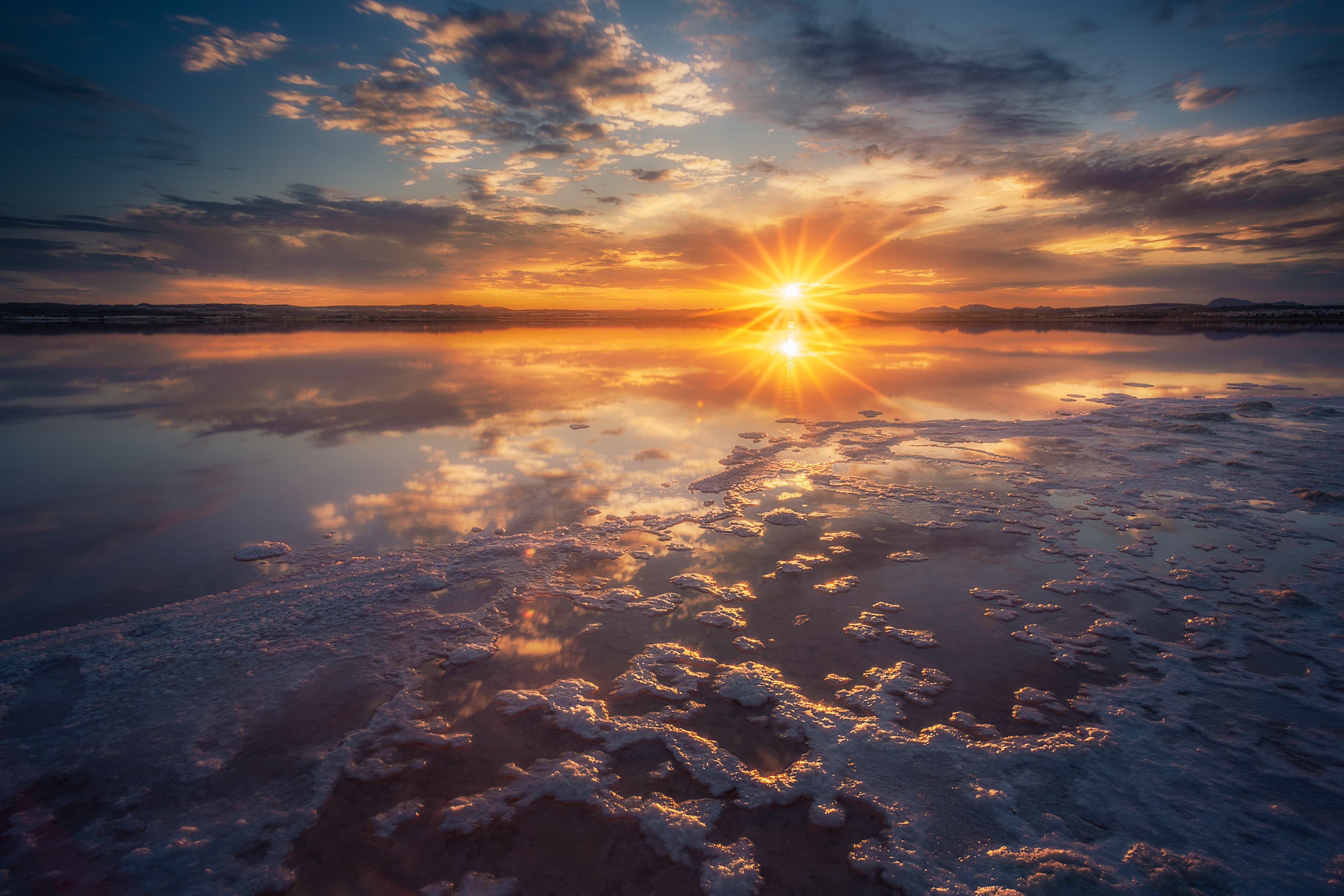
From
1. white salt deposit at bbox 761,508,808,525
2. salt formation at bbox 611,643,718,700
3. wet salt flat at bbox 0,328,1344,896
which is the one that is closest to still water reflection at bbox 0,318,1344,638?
wet salt flat at bbox 0,328,1344,896

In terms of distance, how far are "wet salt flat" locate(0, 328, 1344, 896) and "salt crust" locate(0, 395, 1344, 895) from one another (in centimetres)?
2

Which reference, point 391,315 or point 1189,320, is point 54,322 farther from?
point 1189,320

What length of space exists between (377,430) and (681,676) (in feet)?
34.6

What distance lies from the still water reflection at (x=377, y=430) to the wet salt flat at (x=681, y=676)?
11 centimetres

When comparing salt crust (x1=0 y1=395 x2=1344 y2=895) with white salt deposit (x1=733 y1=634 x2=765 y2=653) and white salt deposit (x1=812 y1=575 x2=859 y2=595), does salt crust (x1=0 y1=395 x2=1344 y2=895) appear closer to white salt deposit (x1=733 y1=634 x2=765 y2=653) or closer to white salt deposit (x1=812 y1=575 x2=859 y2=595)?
white salt deposit (x1=733 y1=634 x2=765 y2=653)

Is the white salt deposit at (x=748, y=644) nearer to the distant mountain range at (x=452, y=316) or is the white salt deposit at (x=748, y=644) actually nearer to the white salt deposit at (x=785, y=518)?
the white salt deposit at (x=785, y=518)

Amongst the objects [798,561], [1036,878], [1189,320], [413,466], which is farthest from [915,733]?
[1189,320]

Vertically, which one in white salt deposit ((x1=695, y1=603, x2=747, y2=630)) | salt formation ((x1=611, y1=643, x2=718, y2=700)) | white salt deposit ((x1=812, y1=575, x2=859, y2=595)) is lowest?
salt formation ((x1=611, y1=643, x2=718, y2=700))

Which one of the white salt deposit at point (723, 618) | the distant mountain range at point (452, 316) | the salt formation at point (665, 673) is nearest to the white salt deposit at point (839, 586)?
the white salt deposit at point (723, 618)

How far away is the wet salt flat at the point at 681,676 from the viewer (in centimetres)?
288

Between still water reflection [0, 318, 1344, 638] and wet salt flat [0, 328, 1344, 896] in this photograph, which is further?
still water reflection [0, 318, 1344, 638]

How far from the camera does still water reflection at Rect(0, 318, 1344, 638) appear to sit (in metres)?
6.51

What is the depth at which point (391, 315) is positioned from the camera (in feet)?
399

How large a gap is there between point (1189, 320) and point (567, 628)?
120 m
